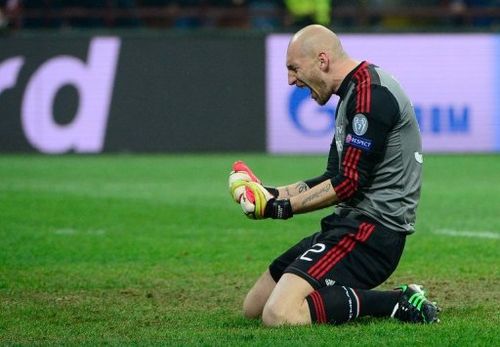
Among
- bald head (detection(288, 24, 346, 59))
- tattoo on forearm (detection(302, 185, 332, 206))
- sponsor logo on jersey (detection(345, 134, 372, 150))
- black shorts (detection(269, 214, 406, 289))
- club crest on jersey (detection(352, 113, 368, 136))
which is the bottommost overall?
black shorts (detection(269, 214, 406, 289))

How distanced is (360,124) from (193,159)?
15.3 m

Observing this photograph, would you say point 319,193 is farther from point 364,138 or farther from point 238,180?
point 238,180

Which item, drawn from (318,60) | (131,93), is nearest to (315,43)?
(318,60)

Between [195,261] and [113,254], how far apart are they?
89 cm

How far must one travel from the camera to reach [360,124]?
7.21 metres

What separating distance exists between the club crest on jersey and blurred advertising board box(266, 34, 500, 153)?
1608 centimetres

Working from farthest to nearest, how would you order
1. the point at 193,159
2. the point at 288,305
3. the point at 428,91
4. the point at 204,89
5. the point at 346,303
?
1. the point at 428,91
2. the point at 204,89
3. the point at 193,159
4. the point at 346,303
5. the point at 288,305

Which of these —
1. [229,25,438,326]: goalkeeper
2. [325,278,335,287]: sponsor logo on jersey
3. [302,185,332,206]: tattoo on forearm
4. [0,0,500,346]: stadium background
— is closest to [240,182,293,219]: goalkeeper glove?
[229,25,438,326]: goalkeeper

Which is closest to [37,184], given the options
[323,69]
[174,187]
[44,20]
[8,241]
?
[174,187]

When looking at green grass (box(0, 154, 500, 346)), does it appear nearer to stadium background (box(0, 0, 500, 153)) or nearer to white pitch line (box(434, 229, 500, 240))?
white pitch line (box(434, 229, 500, 240))

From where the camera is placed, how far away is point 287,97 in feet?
76.7

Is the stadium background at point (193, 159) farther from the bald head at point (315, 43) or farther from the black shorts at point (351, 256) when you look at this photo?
the bald head at point (315, 43)

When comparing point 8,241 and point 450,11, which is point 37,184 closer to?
point 8,241

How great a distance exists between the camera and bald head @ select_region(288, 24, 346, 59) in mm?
7402
